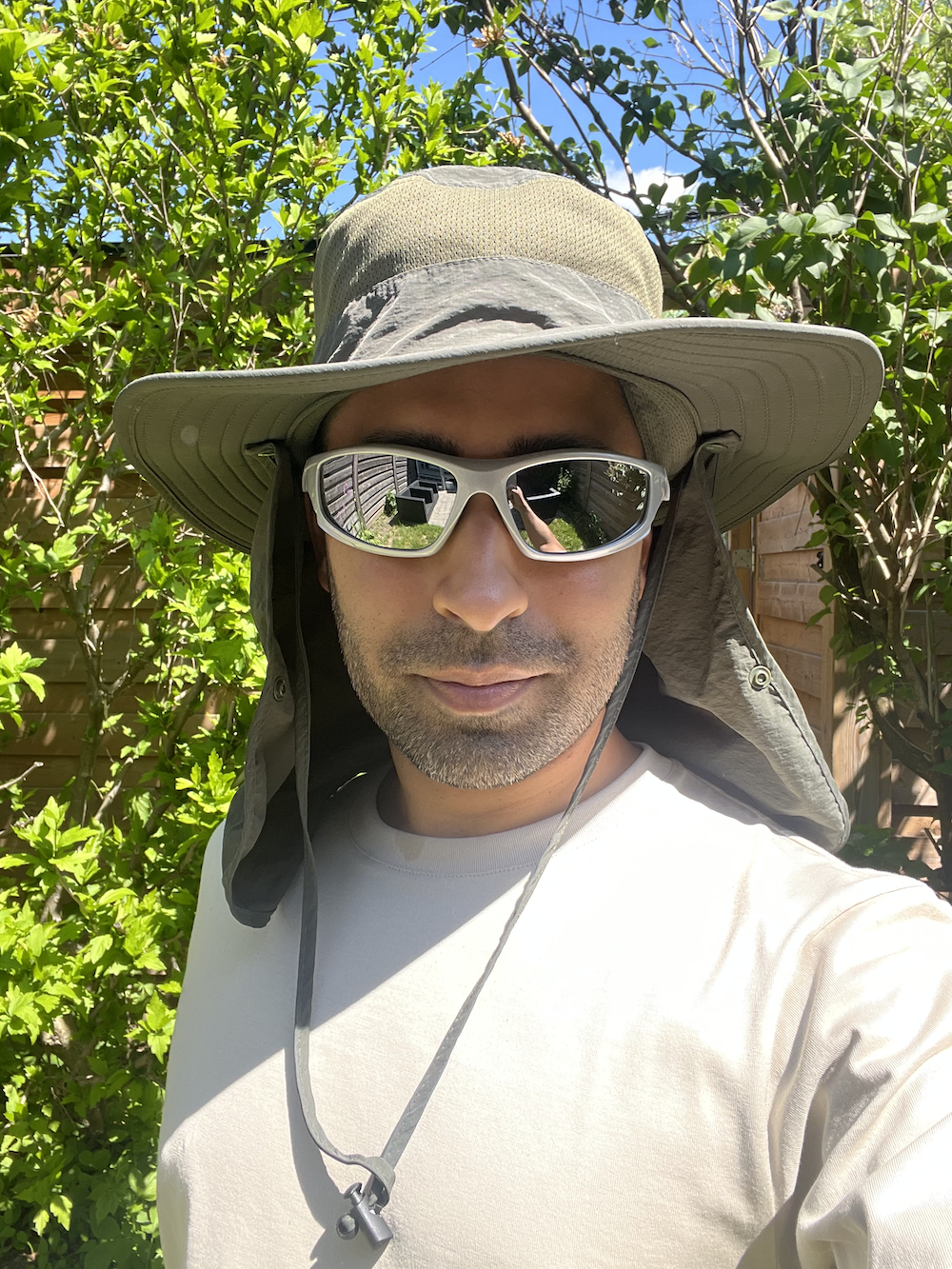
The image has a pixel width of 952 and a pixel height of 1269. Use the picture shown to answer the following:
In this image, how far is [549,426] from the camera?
1246mm

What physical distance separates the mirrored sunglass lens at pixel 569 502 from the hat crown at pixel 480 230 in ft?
0.89

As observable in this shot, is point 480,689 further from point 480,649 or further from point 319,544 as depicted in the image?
point 319,544

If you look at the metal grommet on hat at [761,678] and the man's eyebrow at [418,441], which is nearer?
the man's eyebrow at [418,441]

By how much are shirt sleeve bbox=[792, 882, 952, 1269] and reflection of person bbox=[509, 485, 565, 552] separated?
0.55 m

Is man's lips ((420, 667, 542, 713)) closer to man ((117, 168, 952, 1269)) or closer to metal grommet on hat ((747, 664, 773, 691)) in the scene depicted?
man ((117, 168, 952, 1269))

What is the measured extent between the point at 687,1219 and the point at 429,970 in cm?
40

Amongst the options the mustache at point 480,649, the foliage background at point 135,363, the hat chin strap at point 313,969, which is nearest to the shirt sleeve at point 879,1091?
the hat chin strap at point 313,969

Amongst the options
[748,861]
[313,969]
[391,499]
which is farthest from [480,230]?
[313,969]

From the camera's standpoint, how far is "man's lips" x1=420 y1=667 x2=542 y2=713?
126 cm

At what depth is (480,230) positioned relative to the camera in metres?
1.24

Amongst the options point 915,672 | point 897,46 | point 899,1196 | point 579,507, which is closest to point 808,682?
point 915,672

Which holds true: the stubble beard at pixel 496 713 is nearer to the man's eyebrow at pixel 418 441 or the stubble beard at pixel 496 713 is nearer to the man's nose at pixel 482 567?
the man's nose at pixel 482 567

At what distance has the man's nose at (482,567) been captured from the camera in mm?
1224

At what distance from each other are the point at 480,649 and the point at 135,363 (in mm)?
2532
